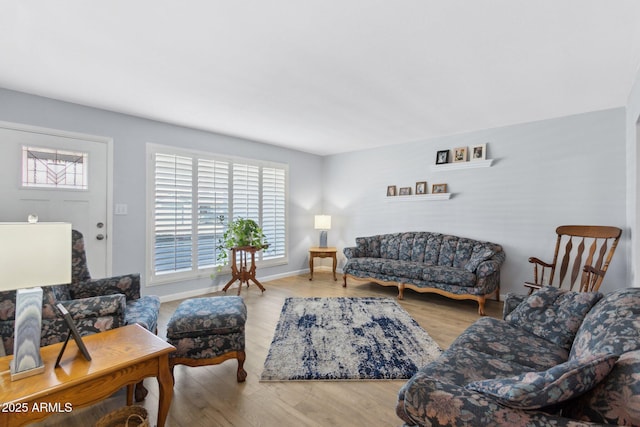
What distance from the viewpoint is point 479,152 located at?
14.4 ft

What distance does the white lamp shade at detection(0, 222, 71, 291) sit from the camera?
1182 millimetres

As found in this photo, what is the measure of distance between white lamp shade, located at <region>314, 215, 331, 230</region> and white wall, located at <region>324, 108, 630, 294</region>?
831 mm

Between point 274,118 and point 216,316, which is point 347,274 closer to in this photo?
point 274,118

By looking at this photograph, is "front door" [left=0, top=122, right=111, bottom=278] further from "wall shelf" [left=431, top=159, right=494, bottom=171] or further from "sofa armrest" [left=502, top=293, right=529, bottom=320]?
"wall shelf" [left=431, top=159, right=494, bottom=171]

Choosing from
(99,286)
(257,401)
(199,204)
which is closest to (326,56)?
(257,401)

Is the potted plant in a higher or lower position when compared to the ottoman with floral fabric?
higher

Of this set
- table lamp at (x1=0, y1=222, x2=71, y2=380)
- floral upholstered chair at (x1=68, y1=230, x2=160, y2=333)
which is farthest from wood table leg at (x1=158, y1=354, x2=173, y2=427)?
floral upholstered chair at (x1=68, y1=230, x2=160, y2=333)

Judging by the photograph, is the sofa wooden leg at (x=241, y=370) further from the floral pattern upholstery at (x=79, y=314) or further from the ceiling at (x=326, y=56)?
the ceiling at (x=326, y=56)

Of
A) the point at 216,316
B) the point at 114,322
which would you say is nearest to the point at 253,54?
the point at 216,316

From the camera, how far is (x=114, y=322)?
194 centimetres

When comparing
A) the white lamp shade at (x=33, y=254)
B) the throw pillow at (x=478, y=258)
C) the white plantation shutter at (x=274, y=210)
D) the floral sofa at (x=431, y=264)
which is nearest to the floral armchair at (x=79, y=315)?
the white lamp shade at (x=33, y=254)

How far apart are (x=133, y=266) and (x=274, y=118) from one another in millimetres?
2563

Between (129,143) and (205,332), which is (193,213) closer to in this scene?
(129,143)

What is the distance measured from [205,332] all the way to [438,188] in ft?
13.1
